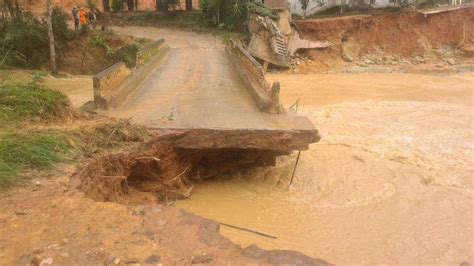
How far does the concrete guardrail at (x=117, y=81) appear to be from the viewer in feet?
22.6

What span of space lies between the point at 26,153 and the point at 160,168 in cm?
176

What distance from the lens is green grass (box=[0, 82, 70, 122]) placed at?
5918 millimetres

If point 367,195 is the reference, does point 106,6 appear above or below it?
above

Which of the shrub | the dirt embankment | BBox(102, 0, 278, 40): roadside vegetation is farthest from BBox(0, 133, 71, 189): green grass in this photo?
the dirt embankment

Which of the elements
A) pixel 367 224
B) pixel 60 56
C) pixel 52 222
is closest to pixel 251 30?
pixel 60 56

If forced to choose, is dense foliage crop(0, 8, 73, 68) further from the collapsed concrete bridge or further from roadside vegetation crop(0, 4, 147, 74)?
the collapsed concrete bridge

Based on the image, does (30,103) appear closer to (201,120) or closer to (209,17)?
(201,120)

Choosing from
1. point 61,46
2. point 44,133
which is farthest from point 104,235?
point 61,46

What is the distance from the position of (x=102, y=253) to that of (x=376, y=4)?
67.5 feet

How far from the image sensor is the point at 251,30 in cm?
1864

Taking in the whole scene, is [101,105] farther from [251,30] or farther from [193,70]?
[251,30]

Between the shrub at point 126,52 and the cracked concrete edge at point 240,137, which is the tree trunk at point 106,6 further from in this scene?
the cracked concrete edge at point 240,137

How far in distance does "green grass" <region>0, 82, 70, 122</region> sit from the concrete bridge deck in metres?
0.83

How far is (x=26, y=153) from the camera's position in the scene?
497 centimetres
